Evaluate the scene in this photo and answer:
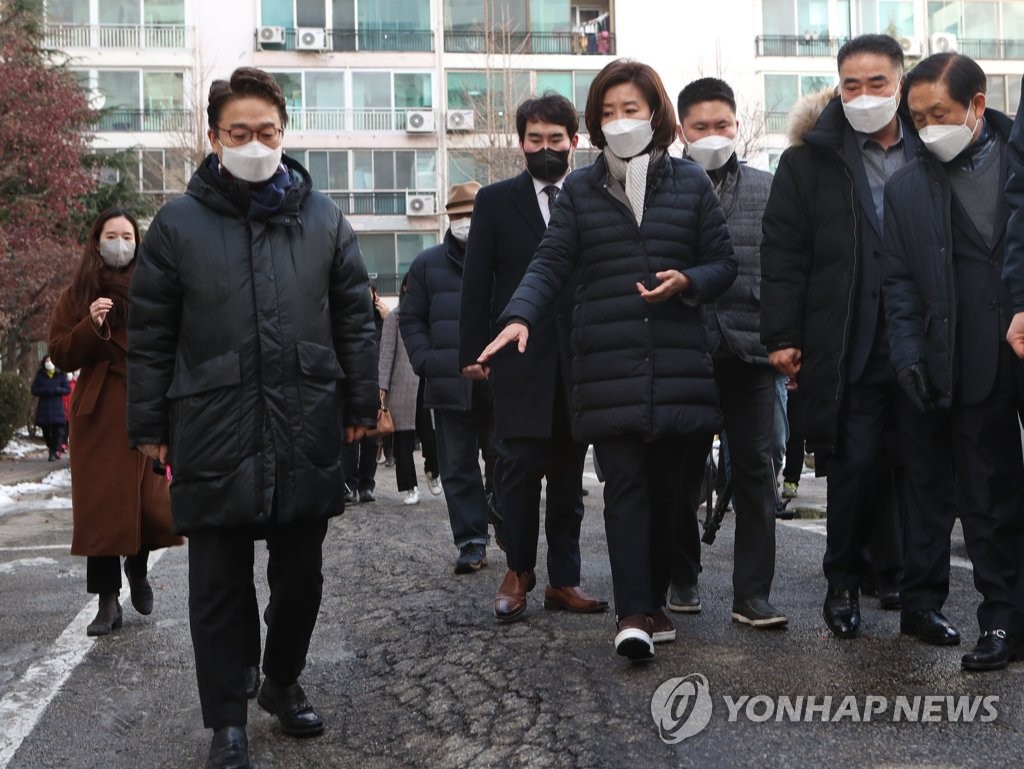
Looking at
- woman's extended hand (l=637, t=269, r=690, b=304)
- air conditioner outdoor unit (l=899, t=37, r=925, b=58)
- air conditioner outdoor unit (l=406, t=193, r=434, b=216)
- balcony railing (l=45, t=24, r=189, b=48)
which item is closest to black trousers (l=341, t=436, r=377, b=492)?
woman's extended hand (l=637, t=269, r=690, b=304)

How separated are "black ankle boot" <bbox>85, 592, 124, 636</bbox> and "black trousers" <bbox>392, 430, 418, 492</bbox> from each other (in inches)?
229

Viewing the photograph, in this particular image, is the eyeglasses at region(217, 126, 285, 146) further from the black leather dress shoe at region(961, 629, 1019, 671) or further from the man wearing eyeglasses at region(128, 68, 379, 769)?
the black leather dress shoe at region(961, 629, 1019, 671)

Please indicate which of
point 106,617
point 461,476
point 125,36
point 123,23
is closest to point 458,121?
point 125,36

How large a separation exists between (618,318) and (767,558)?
3.96 feet

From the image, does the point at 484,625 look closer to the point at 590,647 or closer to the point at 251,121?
the point at 590,647

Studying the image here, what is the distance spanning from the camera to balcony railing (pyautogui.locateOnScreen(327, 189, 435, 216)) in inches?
1906

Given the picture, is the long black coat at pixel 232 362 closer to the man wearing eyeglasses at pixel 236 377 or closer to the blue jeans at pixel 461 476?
the man wearing eyeglasses at pixel 236 377

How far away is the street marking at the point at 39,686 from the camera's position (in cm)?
484

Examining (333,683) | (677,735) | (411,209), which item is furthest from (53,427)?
(411,209)

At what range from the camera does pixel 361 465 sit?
12992mm

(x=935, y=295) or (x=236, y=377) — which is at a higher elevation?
(x=935, y=295)

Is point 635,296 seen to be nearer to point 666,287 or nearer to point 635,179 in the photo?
point 666,287

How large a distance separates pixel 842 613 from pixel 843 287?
1.20 metres

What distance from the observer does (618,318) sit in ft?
17.0
